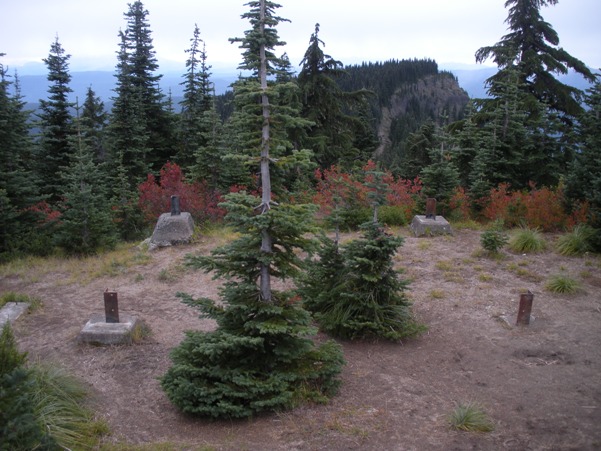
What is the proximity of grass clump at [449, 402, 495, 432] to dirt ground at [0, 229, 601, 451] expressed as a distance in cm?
8

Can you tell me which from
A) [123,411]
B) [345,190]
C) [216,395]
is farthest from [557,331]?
[345,190]

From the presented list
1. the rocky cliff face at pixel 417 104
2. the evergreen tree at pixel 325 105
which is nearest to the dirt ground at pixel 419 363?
the evergreen tree at pixel 325 105

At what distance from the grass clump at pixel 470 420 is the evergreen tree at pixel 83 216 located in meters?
Answer: 8.99

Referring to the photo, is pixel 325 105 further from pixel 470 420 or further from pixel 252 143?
pixel 470 420

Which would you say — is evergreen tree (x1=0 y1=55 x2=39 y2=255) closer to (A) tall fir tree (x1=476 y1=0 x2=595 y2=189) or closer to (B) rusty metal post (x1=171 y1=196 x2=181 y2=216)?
(B) rusty metal post (x1=171 y1=196 x2=181 y2=216)

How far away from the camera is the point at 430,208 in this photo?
1134 cm

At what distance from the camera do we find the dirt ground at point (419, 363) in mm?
4188

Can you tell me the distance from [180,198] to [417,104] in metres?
95.9

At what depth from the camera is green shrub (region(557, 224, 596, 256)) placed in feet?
30.8

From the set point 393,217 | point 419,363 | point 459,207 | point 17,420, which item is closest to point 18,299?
point 17,420

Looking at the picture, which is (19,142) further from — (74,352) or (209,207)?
(74,352)

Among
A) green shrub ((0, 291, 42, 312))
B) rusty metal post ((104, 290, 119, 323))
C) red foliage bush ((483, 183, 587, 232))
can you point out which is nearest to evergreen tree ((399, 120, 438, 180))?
red foliage bush ((483, 183, 587, 232))

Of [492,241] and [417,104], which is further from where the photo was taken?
[417,104]

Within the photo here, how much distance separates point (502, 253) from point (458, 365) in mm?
4651
